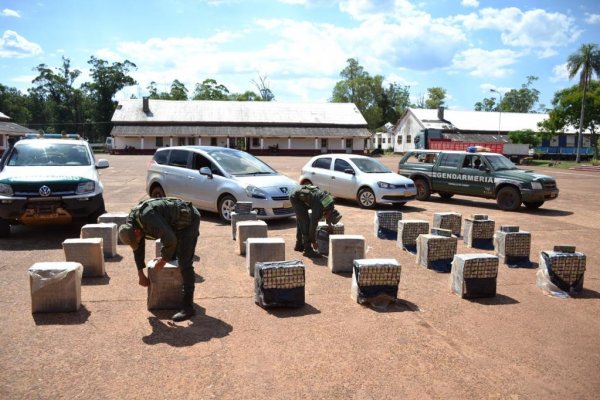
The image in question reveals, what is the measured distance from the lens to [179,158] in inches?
482

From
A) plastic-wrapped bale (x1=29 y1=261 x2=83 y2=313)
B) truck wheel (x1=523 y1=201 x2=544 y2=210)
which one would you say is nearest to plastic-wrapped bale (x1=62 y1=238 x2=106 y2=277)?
plastic-wrapped bale (x1=29 y1=261 x2=83 y2=313)

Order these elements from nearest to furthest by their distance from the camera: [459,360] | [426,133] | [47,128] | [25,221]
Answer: [459,360] → [25,221] → [426,133] → [47,128]

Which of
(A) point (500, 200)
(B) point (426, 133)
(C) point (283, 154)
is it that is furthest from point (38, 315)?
(C) point (283, 154)

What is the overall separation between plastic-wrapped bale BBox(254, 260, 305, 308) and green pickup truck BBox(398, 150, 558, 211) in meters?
10.5

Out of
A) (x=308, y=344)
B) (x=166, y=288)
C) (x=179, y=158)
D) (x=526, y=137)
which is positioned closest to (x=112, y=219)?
(x=179, y=158)

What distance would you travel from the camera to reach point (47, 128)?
303 feet

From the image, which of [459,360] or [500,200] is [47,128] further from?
→ [459,360]

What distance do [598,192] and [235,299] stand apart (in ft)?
65.7

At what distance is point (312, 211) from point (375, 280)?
2159mm

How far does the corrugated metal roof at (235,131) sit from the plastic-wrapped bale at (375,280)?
5439cm

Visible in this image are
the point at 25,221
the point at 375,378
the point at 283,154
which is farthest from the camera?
the point at 283,154

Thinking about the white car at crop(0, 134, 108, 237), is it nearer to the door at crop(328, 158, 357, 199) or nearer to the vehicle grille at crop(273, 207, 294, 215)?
the vehicle grille at crop(273, 207, 294, 215)

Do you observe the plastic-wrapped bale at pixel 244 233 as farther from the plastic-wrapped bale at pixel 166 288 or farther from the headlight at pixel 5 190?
the headlight at pixel 5 190

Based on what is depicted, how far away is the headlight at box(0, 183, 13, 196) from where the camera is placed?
8633mm
